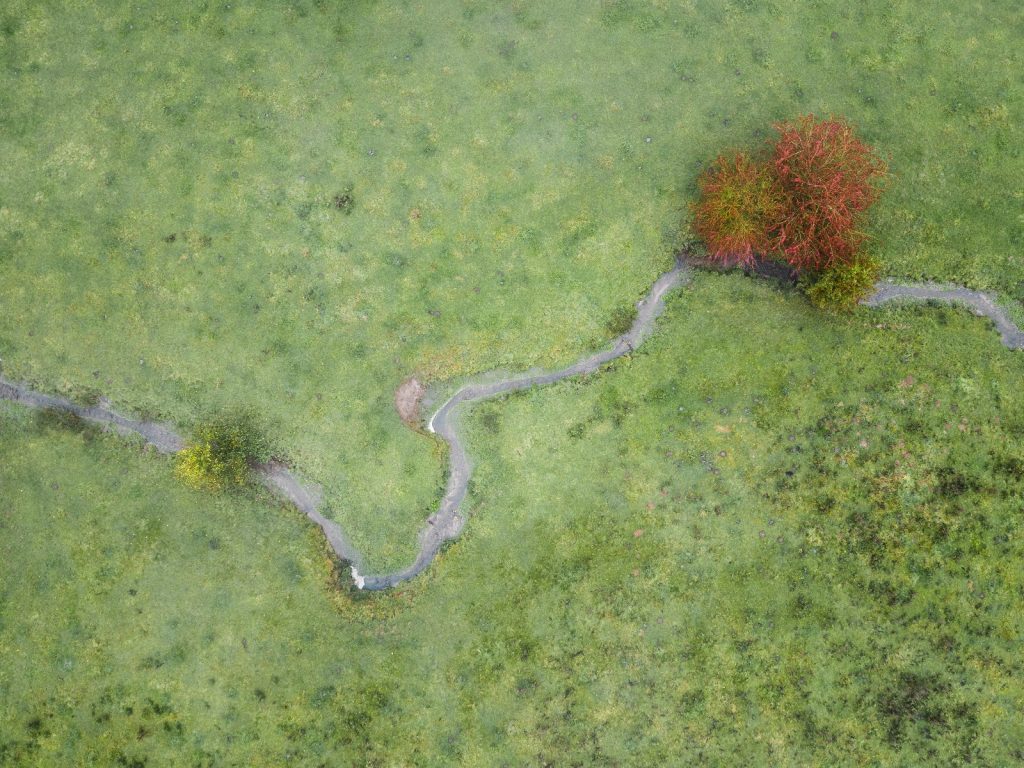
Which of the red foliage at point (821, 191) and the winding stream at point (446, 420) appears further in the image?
the winding stream at point (446, 420)

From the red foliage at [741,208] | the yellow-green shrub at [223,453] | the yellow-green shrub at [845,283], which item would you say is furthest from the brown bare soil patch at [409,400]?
the yellow-green shrub at [845,283]

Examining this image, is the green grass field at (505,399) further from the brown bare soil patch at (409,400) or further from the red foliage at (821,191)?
the red foliage at (821,191)

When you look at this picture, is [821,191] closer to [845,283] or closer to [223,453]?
[845,283]

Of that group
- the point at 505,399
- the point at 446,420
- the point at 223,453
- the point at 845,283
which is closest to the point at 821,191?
the point at 845,283

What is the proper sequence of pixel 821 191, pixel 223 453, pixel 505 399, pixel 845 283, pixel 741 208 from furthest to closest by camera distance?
pixel 505 399, pixel 223 453, pixel 845 283, pixel 741 208, pixel 821 191

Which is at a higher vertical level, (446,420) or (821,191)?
(821,191)

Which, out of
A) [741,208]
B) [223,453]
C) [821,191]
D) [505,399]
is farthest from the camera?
[505,399]

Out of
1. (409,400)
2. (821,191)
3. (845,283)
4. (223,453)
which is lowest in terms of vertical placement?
(223,453)
